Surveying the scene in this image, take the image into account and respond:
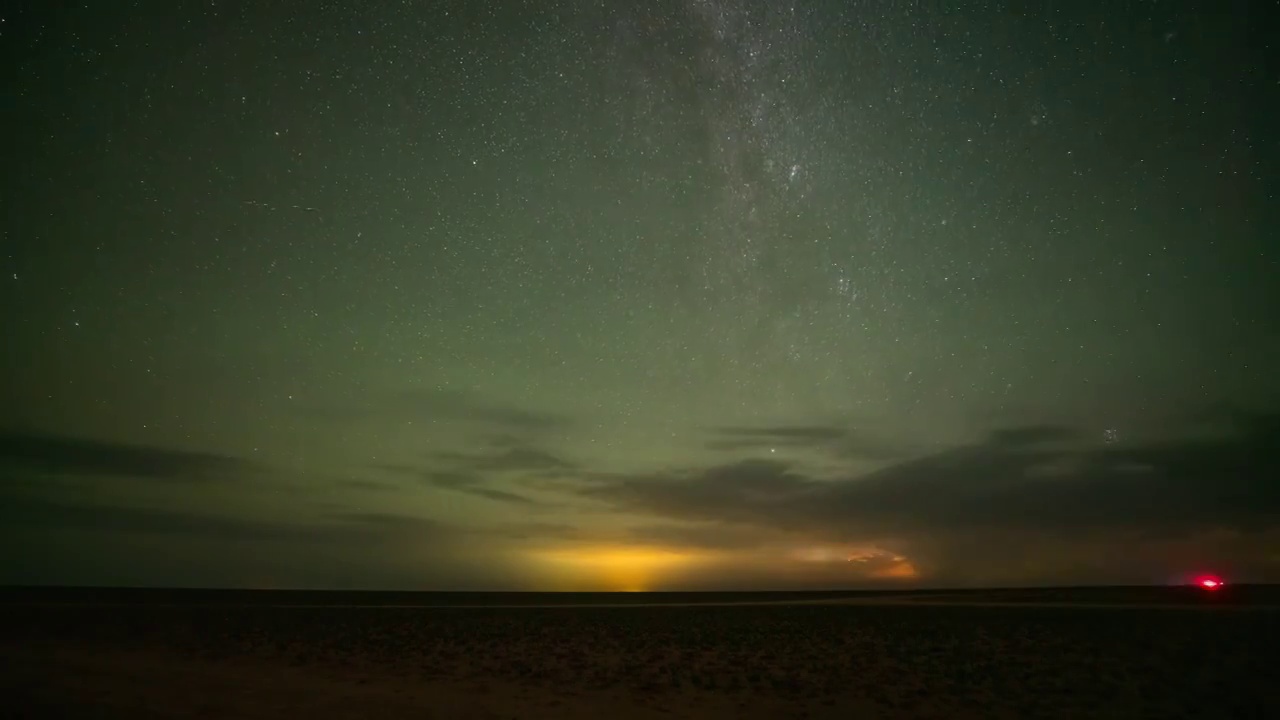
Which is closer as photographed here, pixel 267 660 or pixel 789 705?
pixel 789 705

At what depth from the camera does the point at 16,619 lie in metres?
42.3

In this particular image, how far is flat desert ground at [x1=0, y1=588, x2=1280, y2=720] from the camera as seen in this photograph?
1725cm

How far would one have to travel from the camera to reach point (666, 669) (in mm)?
23500

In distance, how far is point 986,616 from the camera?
3966cm

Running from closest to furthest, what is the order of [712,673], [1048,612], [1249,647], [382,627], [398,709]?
[398,709], [712,673], [1249,647], [382,627], [1048,612]

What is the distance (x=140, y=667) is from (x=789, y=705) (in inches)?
803

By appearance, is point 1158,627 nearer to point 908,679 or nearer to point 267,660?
point 908,679

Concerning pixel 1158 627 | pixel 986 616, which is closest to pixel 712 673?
pixel 1158 627

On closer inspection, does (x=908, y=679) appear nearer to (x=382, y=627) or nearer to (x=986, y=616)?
(x=986, y=616)

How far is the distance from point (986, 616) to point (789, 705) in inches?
1053

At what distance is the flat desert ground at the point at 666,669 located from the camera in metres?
17.2

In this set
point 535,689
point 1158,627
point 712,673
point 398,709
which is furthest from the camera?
point 1158,627

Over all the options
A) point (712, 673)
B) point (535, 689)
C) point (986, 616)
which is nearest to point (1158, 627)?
point (986, 616)

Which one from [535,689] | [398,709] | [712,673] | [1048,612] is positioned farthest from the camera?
[1048,612]
